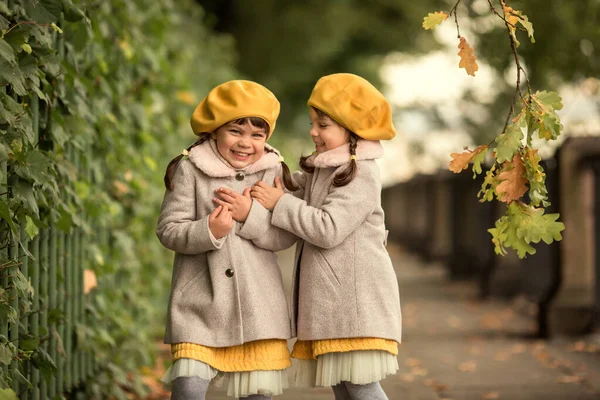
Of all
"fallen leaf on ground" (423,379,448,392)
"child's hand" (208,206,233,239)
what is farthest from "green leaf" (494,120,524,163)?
"fallen leaf on ground" (423,379,448,392)

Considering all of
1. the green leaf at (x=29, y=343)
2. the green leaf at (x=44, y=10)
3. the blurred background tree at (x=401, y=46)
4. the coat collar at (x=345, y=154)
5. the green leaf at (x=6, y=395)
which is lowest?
the green leaf at (x=6, y=395)

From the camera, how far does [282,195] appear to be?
3.85 meters

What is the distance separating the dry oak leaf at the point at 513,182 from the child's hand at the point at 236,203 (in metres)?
0.96

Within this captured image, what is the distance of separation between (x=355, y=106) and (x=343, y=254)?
0.58 meters

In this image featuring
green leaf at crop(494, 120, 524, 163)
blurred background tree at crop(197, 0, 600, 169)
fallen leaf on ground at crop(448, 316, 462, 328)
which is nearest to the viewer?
green leaf at crop(494, 120, 524, 163)

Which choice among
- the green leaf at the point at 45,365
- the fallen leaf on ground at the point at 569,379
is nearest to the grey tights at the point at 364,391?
the green leaf at the point at 45,365

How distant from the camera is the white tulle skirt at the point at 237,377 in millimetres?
3715

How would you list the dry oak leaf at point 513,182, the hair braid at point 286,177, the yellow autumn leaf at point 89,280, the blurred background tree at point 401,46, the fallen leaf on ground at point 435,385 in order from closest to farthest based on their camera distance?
the dry oak leaf at point 513,182 → the hair braid at point 286,177 → the yellow autumn leaf at point 89,280 → the fallen leaf on ground at point 435,385 → the blurred background tree at point 401,46

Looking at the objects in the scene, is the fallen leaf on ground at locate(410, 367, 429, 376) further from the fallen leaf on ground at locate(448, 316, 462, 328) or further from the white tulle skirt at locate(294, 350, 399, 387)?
the white tulle skirt at locate(294, 350, 399, 387)

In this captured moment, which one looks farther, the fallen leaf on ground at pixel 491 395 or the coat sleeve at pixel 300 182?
the fallen leaf on ground at pixel 491 395

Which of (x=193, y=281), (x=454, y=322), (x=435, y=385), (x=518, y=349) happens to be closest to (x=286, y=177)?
(x=193, y=281)

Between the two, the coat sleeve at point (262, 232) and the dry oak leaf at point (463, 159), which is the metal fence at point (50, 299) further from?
the dry oak leaf at point (463, 159)

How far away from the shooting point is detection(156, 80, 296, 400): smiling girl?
3756 mm

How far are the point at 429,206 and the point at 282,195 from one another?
15.2 m
